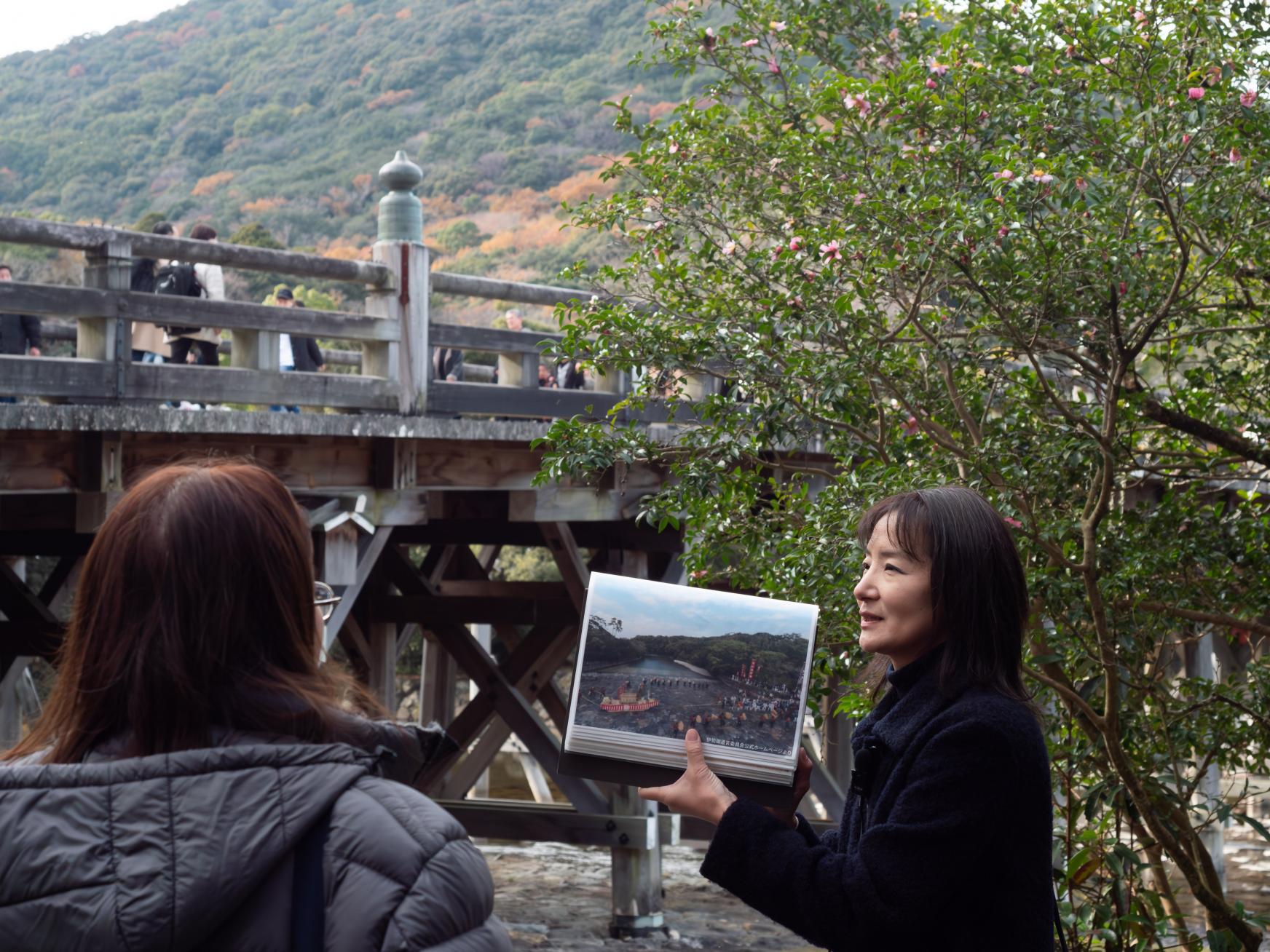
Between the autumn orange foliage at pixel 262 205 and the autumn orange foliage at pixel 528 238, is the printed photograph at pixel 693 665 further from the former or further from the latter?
the autumn orange foliage at pixel 262 205

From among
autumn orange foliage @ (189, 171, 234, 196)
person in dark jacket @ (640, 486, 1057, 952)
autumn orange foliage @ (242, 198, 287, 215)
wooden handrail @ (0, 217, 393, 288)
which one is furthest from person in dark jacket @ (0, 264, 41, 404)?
autumn orange foliage @ (189, 171, 234, 196)

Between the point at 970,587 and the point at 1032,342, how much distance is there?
2521 millimetres

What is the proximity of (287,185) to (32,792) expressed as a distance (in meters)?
49.6

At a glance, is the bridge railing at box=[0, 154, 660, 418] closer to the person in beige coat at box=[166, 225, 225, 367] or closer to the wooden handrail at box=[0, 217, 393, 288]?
the wooden handrail at box=[0, 217, 393, 288]

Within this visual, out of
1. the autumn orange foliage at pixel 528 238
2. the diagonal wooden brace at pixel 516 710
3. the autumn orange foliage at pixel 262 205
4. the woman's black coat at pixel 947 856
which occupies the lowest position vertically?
the diagonal wooden brace at pixel 516 710

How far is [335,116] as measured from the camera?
55781 millimetres

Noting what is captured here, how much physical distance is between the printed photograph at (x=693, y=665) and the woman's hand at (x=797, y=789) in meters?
0.07

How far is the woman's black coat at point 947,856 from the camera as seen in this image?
1827mm

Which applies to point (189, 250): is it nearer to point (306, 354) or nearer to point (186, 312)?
point (186, 312)

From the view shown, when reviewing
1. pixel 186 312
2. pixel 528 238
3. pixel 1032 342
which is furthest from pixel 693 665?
pixel 528 238

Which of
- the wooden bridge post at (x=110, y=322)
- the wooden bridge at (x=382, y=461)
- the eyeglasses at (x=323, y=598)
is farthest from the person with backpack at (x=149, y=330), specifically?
the eyeglasses at (x=323, y=598)

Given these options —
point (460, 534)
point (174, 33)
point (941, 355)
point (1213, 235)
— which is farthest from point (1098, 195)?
point (174, 33)

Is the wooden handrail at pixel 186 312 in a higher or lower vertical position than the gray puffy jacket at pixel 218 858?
higher

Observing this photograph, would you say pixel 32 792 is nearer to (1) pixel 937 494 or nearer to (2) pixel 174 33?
(1) pixel 937 494
